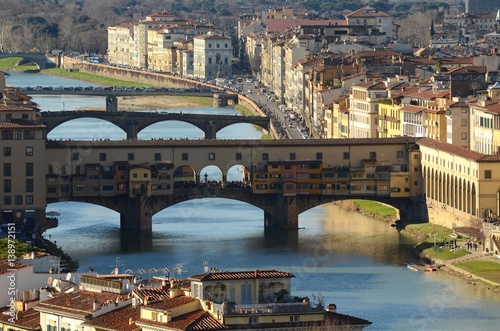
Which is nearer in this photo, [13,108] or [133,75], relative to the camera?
[13,108]

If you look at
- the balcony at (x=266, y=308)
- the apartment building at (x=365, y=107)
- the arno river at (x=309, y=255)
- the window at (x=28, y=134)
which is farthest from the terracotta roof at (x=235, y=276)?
the apartment building at (x=365, y=107)

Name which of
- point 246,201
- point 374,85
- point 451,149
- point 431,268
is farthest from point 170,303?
point 374,85

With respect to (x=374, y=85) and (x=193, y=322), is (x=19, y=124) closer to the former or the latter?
(x=374, y=85)

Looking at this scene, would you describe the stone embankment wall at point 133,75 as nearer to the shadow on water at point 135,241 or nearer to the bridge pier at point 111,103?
the bridge pier at point 111,103

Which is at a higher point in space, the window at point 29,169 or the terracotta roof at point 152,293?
the terracotta roof at point 152,293

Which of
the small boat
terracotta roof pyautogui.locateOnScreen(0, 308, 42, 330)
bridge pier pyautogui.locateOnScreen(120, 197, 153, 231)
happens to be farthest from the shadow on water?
terracotta roof pyautogui.locateOnScreen(0, 308, 42, 330)

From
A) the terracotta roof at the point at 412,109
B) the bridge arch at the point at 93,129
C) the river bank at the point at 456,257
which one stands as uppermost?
the terracotta roof at the point at 412,109

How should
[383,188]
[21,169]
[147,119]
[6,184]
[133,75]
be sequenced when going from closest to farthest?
1. [6,184]
2. [21,169]
3. [383,188]
4. [147,119]
5. [133,75]
